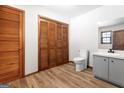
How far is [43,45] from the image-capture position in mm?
3918

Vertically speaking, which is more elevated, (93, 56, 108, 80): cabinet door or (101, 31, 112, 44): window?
(101, 31, 112, 44): window

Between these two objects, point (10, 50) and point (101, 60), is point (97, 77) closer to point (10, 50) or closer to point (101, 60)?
point (101, 60)

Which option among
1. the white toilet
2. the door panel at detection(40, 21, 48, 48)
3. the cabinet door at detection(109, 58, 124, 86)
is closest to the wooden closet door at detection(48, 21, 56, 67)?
the door panel at detection(40, 21, 48, 48)

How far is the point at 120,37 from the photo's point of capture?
301 centimetres

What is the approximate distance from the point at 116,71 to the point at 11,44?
2.72 m

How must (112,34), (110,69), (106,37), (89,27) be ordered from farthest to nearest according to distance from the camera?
(89,27)
(106,37)
(112,34)
(110,69)

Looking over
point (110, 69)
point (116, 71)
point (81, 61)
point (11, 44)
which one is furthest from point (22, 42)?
point (116, 71)

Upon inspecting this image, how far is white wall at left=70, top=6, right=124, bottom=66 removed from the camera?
329cm

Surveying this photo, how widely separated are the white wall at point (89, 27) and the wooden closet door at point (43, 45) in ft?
5.29

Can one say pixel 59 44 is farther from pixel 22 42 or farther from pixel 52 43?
pixel 22 42

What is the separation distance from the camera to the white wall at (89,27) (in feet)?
10.8

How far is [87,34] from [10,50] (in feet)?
9.60

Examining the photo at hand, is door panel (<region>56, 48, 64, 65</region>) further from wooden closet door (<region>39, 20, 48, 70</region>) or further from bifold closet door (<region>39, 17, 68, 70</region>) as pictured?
wooden closet door (<region>39, 20, 48, 70</region>)

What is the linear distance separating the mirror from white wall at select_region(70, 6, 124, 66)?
180mm
